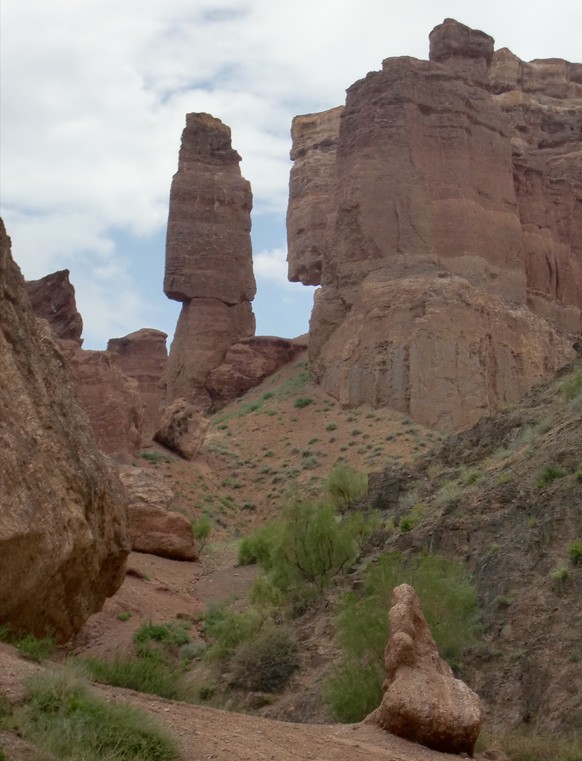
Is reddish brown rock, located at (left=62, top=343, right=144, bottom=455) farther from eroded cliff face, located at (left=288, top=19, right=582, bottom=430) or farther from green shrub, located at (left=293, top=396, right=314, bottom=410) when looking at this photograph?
eroded cliff face, located at (left=288, top=19, right=582, bottom=430)

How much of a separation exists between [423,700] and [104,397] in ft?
98.3

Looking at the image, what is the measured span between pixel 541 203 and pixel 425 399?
15290mm

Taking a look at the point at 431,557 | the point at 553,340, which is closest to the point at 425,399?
the point at 553,340

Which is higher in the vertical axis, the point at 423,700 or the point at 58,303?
the point at 58,303

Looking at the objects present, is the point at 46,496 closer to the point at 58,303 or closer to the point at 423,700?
the point at 423,700

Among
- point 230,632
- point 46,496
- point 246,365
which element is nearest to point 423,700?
point 46,496

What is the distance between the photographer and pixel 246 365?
5688cm

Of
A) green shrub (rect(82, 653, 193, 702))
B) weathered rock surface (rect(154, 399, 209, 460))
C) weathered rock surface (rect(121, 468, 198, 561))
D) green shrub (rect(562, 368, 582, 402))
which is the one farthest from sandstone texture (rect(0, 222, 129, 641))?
weathered rock surface (rect(154, 399, 209, 460))

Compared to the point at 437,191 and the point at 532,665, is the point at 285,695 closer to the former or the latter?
the point at 532,665

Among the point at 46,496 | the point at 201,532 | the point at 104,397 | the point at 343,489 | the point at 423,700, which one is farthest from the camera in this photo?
the point at 104,397

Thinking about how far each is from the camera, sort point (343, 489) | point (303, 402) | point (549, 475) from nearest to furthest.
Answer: point (549, 475), point (343, 489), point (303, 402)

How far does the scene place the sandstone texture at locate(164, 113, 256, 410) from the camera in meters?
57.6

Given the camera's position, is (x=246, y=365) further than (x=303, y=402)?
Yes

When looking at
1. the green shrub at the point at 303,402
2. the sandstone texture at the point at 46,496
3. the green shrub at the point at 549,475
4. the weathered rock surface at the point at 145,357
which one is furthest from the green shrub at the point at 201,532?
the weathered rock surface at the point at 145,357
